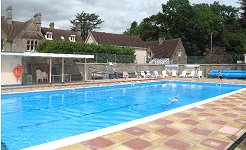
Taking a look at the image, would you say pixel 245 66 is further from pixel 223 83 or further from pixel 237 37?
pixel 237 37

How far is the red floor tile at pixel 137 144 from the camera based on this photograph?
15.6ft

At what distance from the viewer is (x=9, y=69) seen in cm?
1697

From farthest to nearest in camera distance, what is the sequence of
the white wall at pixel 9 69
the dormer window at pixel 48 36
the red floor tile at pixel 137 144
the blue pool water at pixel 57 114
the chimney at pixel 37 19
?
the dormer window at pixel 48 36
the chimney at pixel 37 19
the white wall at pixel 9 69
the blue pool water at pixel 57 114
the red floor tile at pixel 137 144

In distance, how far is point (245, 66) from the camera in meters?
28.4

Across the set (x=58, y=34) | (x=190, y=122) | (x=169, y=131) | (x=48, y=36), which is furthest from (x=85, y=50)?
(x=169, y=131)

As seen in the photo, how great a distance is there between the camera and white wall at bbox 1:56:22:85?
16.7 meters

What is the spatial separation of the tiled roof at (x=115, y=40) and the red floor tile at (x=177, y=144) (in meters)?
34.0

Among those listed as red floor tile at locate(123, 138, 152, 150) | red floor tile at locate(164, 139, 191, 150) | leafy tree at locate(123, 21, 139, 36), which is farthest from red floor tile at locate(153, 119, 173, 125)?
leafy tree at locate(123, 21, 139, 36)

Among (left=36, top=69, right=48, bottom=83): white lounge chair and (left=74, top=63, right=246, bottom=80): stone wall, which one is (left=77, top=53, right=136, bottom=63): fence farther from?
(left=36, top=69, right=48, bottom=83): white lounge chair

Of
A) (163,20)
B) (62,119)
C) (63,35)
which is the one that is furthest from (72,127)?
(163,20)

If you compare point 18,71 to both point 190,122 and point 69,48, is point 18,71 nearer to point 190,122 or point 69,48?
point 69,48

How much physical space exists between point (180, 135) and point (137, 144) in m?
1.16

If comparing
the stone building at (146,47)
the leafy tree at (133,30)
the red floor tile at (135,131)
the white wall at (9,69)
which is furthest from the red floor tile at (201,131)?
the leafy tree at (133,30)

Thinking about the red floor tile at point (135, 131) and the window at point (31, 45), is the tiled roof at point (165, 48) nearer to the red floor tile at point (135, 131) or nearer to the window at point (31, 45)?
the window at point (31, 45)
